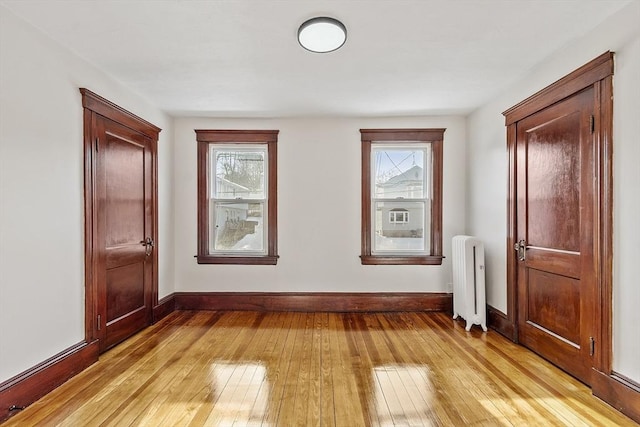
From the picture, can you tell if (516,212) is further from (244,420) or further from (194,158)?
(194,158)

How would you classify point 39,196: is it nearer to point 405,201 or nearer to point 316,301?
point 316,301

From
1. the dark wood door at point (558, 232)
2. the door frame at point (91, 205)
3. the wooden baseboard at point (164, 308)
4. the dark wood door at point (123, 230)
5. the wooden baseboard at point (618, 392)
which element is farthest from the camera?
the wooden baseboard at point (164, 308)

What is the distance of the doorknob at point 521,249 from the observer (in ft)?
11.1

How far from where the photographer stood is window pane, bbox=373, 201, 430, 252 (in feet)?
15.8

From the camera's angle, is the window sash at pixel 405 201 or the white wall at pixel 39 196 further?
the window sash at pixel 405 201

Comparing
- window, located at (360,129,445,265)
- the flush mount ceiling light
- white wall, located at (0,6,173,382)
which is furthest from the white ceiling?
window, located at (360,129,445,265)

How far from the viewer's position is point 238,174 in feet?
16.0

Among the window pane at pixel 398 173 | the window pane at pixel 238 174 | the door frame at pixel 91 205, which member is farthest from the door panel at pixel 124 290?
the window pane at pixel 398 173

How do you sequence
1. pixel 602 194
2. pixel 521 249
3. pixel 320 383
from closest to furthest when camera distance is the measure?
pixel 602 194
pixel 320 383
pixel 521 249

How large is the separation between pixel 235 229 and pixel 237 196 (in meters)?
0.44

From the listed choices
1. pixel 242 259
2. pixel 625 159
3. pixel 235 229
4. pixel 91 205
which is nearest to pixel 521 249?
pixel 625 159

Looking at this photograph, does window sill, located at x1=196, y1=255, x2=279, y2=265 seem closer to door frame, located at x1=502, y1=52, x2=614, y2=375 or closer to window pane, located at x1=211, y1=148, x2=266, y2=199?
window pane, located at x1=211, y1=148, x2=266, y2=199

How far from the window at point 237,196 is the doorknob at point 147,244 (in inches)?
28.9

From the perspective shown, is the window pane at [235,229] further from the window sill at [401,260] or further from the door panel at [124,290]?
the window sill at [401,260]
